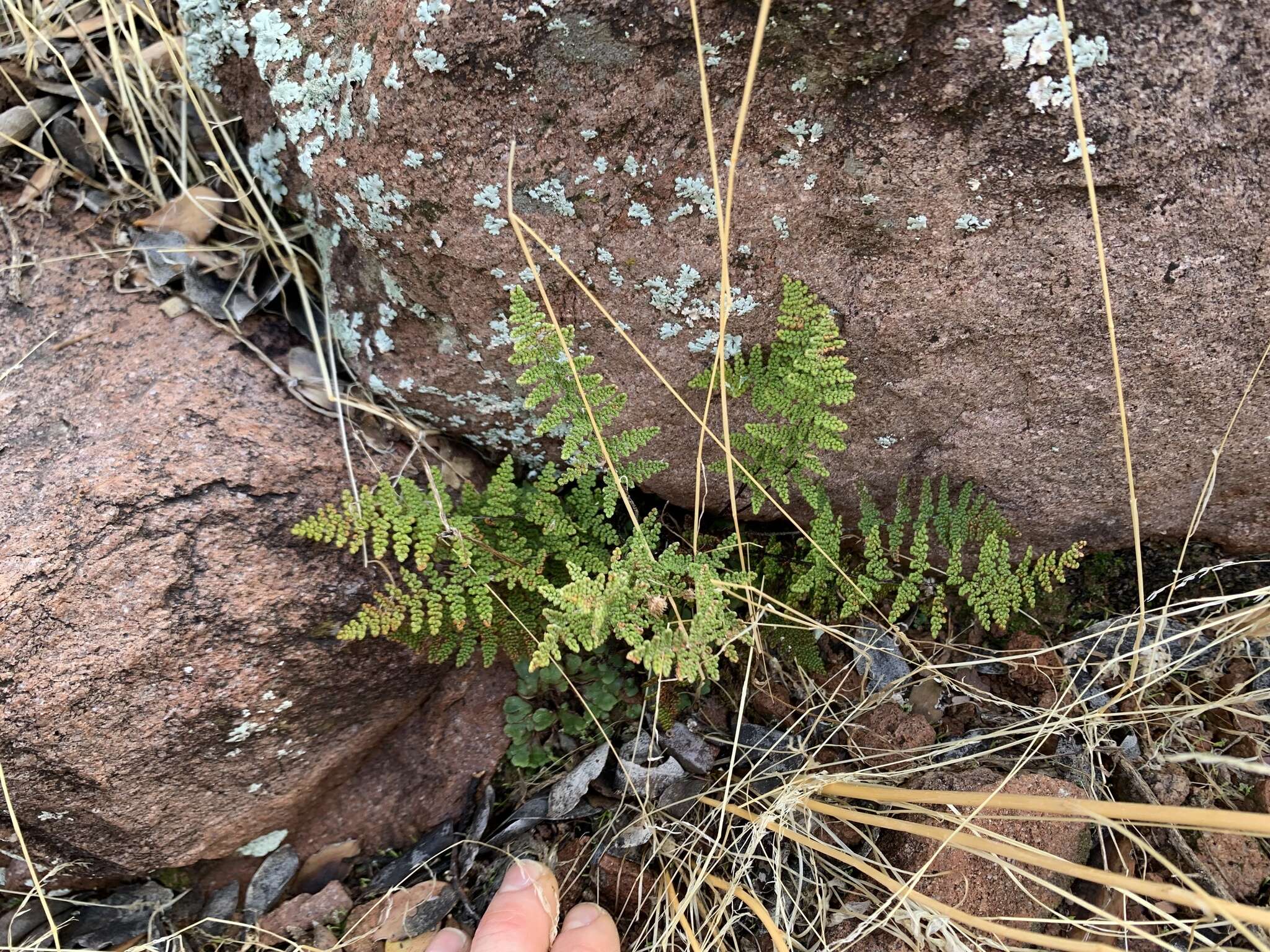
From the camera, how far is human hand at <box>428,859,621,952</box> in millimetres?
2730

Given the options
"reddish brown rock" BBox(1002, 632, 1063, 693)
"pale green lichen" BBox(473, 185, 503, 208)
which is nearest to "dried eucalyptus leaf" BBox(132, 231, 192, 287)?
"pale green lichen" BBox(473, 185, 503, 208)

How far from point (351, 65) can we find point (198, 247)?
1.06m

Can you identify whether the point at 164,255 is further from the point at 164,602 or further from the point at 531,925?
the point at 531,925

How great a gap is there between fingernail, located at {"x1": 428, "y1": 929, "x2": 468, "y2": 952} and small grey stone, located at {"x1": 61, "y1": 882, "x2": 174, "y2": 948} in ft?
3.08

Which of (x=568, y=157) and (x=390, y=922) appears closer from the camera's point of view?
(x=568, y=157)

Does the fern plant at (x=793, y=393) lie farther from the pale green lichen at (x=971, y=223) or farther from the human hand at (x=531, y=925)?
the human hand at (x=531, y=925)

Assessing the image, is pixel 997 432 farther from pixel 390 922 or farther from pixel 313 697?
pixel 390 922

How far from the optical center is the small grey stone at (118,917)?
114 inches

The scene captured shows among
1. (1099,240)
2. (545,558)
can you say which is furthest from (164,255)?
(1099,240)

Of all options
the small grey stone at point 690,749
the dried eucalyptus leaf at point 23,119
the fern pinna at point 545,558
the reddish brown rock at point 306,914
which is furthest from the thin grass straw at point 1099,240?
the dried eucalyptus leaf at point 23,119

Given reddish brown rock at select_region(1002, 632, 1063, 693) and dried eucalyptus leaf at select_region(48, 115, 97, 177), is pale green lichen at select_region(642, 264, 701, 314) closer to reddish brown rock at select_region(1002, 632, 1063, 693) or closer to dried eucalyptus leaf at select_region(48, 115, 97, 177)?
reddish brown rock at select_region(1002, 632, 1063, 693)

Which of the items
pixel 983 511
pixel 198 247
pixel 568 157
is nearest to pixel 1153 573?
pixel 983 511

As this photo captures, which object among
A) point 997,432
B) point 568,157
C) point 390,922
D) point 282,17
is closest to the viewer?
point 568,157

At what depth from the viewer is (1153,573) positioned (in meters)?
Result: 2.98
